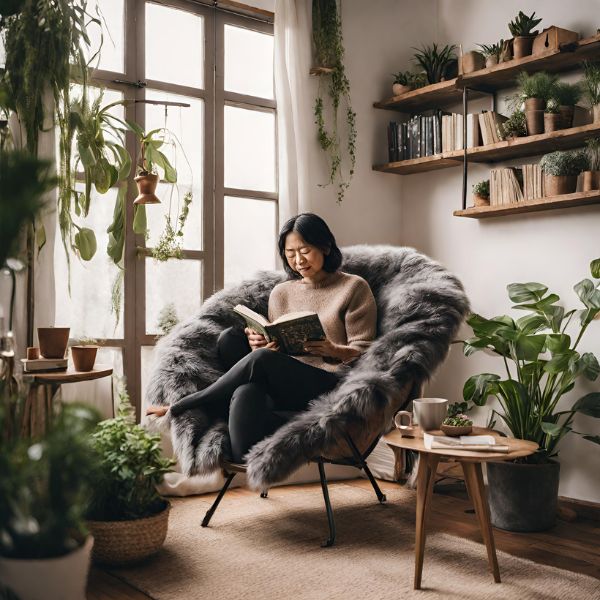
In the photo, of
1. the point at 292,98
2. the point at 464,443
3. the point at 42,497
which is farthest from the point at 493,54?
the point at 42,497

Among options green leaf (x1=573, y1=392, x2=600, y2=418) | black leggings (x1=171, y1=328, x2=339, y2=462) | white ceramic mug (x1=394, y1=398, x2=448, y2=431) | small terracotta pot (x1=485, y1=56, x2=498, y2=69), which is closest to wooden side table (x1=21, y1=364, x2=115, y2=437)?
black leggings (x1=171, y1=328, x2=339, y2=462)

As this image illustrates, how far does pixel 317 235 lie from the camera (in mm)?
2695

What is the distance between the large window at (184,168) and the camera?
2.98 m

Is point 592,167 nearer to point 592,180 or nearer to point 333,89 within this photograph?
point 592,180

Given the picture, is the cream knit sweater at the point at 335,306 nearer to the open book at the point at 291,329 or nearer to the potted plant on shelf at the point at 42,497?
the open book at the point at 291,329

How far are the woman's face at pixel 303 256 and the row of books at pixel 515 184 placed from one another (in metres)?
0.96

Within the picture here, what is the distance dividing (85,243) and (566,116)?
2.04 m

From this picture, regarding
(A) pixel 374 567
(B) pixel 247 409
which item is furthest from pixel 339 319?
(A) pixel 374 567

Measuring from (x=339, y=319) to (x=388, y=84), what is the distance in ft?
5.75

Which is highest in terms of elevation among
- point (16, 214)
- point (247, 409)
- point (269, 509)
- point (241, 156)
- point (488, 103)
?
point (488, 103)

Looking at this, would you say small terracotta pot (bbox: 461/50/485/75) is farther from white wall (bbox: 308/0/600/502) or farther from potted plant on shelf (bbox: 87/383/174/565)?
potted plant on shelf (bbox: 87/383/174/565)

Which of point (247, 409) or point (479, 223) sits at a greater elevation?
point (479, 223)

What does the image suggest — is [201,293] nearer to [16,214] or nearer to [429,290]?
[429,290]

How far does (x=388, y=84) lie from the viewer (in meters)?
3.80
